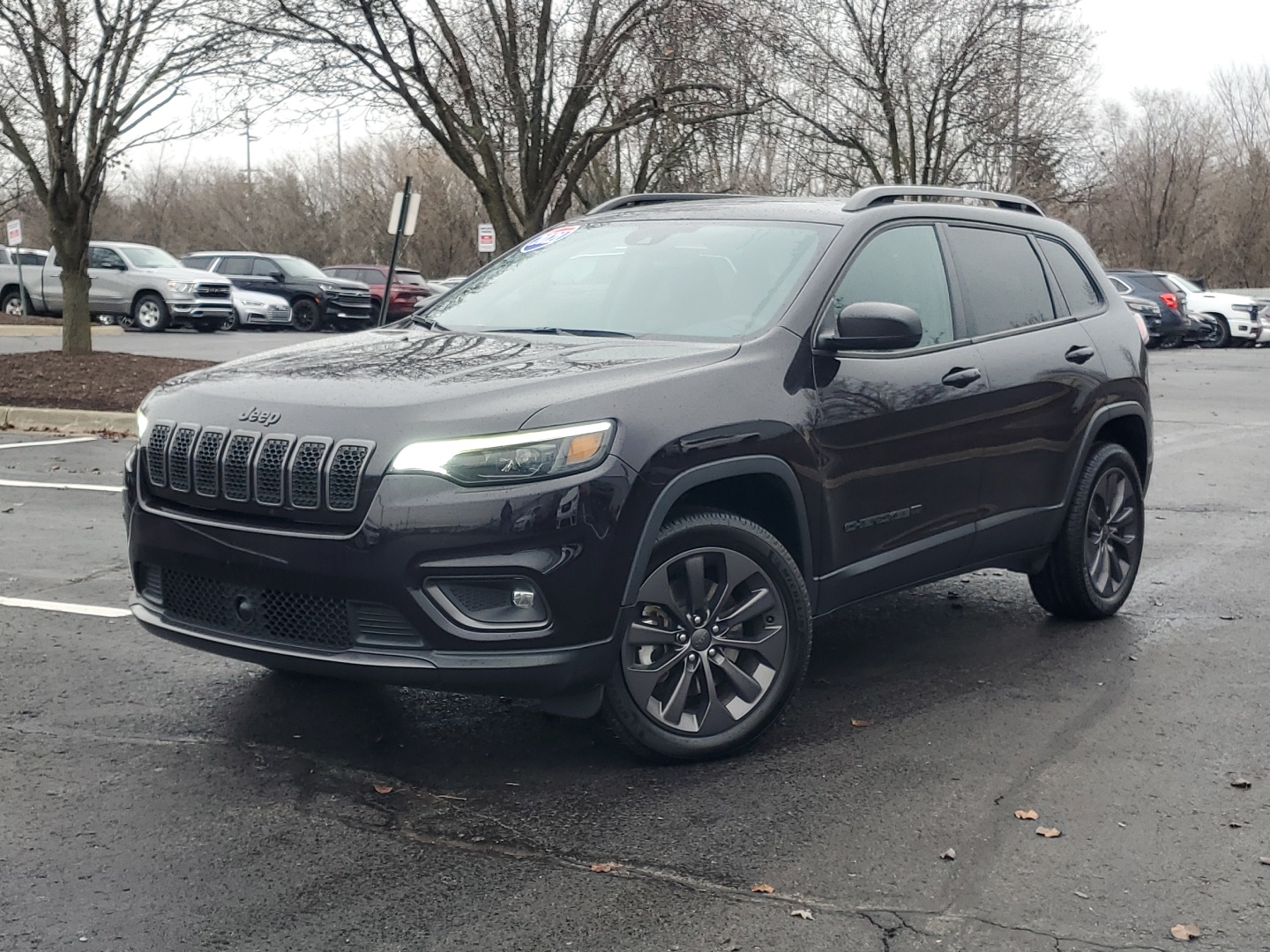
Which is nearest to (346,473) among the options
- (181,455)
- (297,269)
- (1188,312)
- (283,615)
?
(283,615)

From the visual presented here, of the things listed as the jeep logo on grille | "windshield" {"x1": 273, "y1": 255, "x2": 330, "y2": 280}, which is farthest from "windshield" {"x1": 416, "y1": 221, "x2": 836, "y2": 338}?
"windshield" {"x1": 273, "y1": 255, "x2": 330, "y2": 280}

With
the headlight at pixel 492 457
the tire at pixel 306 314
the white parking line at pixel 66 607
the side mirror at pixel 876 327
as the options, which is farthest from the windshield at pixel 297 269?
the headlight at pixel 492 457

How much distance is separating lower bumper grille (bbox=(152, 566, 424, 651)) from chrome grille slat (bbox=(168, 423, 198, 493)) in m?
0.26

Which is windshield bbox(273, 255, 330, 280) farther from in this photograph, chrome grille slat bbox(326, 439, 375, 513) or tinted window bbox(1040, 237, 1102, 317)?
chrome grille slat bbox(326, 439, 375, 513)

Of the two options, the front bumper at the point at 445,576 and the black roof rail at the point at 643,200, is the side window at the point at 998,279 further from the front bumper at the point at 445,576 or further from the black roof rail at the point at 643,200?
the front bumper at the point at 445,576

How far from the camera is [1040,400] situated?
19.0 feet

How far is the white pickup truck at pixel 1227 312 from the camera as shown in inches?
1248

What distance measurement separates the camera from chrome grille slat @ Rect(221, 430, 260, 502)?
4.10 m

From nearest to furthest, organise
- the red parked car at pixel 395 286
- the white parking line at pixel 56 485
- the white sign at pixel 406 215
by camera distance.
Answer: the white parking line at pixel 56 485 < the white sign at pixel 406 215 < the red parked car at pixel 395 286

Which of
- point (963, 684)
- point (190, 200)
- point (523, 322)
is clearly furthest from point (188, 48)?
point (190, 200)

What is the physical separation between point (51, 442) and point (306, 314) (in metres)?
20.2

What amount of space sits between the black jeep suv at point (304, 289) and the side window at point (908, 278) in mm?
27467

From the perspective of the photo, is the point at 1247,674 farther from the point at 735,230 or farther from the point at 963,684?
the point at 735,230

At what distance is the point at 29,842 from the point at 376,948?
1132 millimetres
